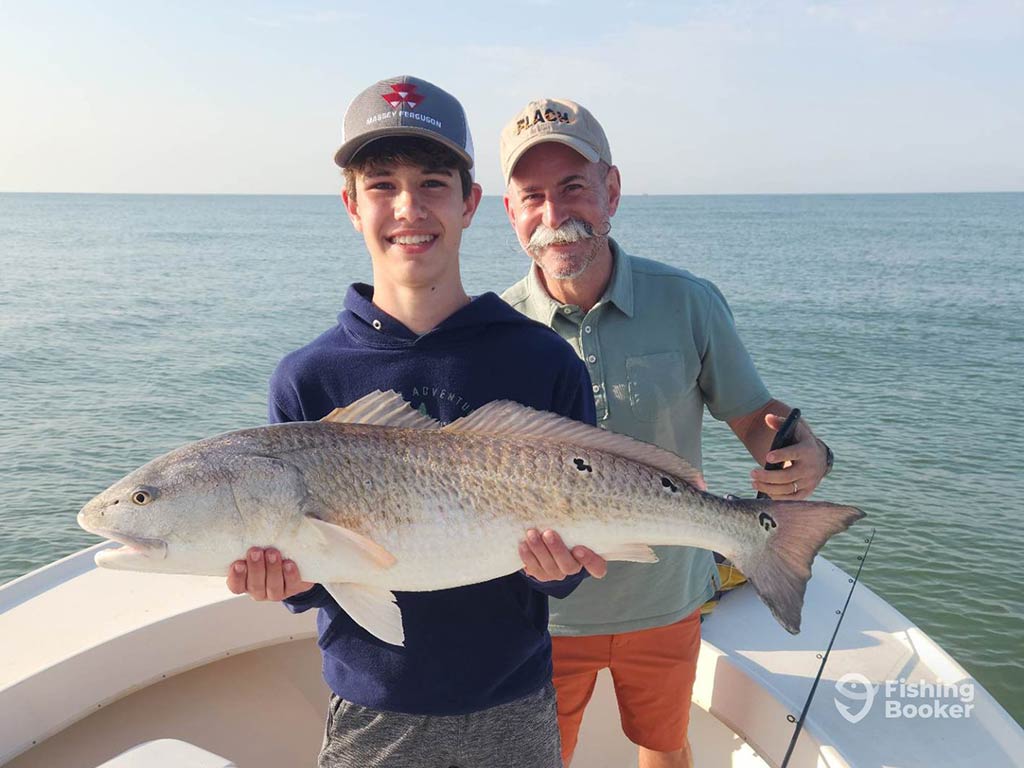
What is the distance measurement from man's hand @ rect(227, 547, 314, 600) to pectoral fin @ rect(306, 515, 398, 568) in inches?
5.8

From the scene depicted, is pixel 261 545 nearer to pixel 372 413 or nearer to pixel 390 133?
pixel 372 413

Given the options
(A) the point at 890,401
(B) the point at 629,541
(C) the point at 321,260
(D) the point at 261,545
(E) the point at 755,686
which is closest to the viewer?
(D) the point at 261,545

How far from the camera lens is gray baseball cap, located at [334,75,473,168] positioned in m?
2.93

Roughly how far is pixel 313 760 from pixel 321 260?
50.9 metres

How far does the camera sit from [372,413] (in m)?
2.75

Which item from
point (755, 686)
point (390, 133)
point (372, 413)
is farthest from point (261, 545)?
point (755, 686)

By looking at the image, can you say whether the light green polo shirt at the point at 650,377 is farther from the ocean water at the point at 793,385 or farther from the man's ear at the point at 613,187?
the ocean water at the point at 793,385

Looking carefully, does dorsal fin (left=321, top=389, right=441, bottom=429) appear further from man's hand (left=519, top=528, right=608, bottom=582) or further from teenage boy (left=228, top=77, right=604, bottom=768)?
man's hand (left=519, top=528, right=608, bottom=582)

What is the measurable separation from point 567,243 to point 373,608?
1866mm

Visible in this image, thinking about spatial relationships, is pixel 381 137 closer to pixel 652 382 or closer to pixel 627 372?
pixel 627 372

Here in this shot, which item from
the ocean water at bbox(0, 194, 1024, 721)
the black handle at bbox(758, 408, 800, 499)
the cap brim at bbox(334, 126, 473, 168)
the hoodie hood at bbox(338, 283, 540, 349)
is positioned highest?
the cap brim at bbox(334, 126, 473, 168)

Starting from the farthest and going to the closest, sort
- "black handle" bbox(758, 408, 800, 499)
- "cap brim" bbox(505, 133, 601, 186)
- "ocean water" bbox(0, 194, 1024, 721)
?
"ocean water" bbox(0, 194, 1024, 721) < "cap brim" bbox(505, 133, 601, 186) < "black handle" bbox(758, 408, 800, 499)

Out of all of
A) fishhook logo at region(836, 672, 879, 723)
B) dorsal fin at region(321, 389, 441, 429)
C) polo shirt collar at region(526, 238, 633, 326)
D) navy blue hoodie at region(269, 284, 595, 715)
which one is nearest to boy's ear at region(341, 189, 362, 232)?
navy blue hoodie at region(269, 284, 595, 715)

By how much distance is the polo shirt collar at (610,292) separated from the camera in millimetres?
3736
